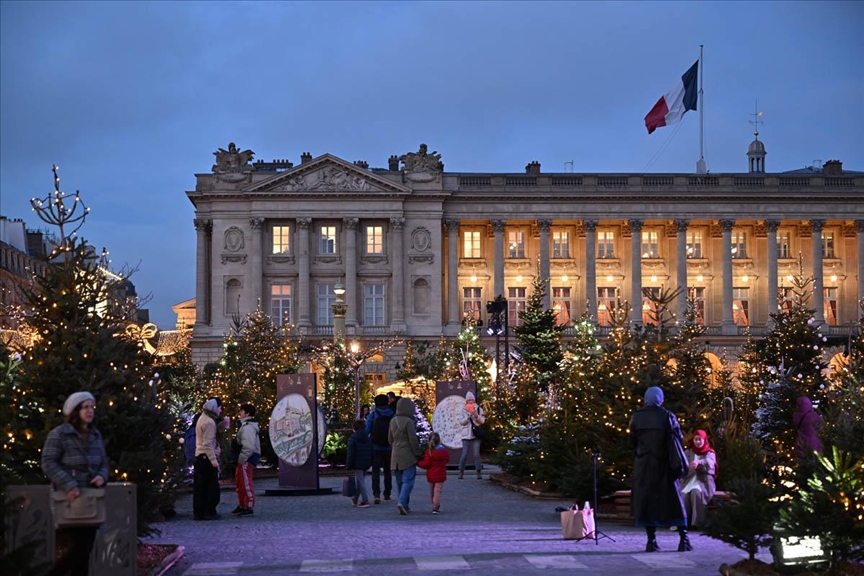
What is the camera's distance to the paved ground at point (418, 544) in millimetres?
14266

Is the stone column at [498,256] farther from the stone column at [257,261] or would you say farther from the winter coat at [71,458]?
the winter coat at [71,458]

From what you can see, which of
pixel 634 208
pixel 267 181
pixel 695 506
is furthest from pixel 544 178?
pixel 695 506

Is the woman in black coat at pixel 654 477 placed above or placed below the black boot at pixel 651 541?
above

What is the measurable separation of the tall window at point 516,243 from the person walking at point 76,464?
79.2m

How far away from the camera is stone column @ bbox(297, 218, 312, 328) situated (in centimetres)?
8575

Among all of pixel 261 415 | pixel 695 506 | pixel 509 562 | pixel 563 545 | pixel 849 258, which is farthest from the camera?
pixel 849 258

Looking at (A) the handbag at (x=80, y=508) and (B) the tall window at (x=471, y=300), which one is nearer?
(A) the handbag at (x=80, y=508)

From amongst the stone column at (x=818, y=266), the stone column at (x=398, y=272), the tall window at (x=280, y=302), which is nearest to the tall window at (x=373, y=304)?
the stone column at (x=398, y=272)

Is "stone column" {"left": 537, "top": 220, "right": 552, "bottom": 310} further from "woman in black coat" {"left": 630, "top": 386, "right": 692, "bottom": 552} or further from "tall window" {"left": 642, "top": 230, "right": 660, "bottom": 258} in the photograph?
"woman in black coat" {"left": 630, "top": 386, "right": 692, "bottom": 552}

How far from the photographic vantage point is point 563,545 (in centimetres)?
1636

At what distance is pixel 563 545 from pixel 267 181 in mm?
70546

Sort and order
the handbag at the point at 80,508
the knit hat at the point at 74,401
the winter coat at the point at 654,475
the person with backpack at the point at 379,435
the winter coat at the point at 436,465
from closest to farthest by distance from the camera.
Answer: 1. the handbag at the point at 80,508
2. the knit hat at the point at 74,401
3. the winter coat at the point at 654,475
4. the winter coat at the point at 436,465
5. the person with backpack at the point at 379,435

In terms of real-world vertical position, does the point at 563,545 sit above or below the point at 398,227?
below

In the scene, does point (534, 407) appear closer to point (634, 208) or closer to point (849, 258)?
point (634, 208)
